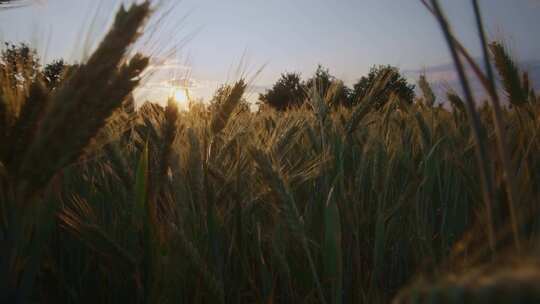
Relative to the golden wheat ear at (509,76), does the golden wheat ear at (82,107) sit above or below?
below

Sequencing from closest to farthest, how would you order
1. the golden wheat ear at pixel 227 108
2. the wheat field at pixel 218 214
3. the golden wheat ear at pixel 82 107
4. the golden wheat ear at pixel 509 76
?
1. the wheat field at pixel 218 214
2. the golden wheat ear at pixel 82 107
3. the golden wheat ear at pixel 227 108
4. the golden wheat ear at pixel 509 76

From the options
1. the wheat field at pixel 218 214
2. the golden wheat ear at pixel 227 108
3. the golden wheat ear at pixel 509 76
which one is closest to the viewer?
the wheat field at pixel 218 214

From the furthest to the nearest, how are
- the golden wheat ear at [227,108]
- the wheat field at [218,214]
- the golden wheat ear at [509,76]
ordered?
the golden wheat ear at [509,76], the golden wheat ear at [227,108], the wheat field at [218,214]

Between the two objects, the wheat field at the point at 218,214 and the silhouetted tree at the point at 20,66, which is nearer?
Result: the wheat field at the point at 218,214

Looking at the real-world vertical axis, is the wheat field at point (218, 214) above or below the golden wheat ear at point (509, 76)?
below

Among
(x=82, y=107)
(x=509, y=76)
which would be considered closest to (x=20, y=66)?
(x=82, y=107)

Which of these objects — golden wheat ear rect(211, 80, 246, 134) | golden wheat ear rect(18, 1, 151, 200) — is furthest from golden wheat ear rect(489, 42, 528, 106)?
golden wheat ear rect(18, 1, 151, 200)

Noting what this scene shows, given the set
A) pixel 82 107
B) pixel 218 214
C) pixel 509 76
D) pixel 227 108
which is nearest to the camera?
pixel 82 107

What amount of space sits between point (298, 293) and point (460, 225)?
872mm

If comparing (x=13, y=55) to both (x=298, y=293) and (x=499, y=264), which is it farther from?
(x=499, y=264)

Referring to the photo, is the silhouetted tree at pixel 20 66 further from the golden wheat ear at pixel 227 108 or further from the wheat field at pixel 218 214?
the golden wheat ear at pixel 227 108

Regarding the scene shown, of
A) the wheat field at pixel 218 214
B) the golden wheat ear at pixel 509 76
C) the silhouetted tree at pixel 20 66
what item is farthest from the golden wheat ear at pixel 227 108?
the golden wheat ear at pixel 509 76

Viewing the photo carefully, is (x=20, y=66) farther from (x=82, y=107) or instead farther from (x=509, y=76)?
(x=509, y=76)

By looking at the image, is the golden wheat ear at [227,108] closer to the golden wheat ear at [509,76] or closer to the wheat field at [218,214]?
the wheat field at [218,214]
